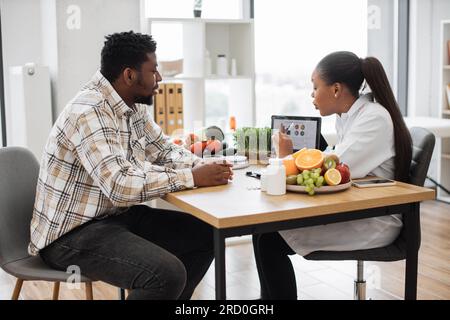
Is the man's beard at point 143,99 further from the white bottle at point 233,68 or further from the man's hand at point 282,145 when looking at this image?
the white bottle at point 233,68

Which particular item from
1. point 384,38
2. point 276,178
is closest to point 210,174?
point 276,178

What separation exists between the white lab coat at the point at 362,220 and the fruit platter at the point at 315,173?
17cm

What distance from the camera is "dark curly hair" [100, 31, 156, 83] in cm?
221

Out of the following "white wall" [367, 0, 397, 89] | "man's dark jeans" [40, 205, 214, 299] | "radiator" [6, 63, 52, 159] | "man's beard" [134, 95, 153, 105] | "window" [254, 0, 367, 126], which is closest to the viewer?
"man's dark jeans" [40, 205, 214, 299]

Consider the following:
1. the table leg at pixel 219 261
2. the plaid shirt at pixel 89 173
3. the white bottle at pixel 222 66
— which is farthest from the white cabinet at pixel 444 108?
the table leg at pixel 219 261

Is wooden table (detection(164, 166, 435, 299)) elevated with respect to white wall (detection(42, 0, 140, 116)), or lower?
lower

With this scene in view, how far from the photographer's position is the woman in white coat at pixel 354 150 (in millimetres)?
2195

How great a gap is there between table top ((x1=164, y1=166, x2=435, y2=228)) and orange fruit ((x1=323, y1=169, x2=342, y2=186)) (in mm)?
39

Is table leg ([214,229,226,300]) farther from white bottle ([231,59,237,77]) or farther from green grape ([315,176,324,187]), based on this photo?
white bottle ([231,59,237,77])

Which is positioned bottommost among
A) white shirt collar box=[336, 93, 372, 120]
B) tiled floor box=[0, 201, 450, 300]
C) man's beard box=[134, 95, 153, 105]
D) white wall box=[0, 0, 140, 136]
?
tiled floor box=[0, 201, 450, 300]

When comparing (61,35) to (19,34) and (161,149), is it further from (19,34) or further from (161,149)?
(161,149)

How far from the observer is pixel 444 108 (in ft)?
16.3

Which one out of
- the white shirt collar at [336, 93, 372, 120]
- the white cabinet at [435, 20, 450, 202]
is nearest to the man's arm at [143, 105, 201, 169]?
the white shirt collar at [336, 93, 372, 120]
